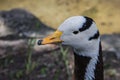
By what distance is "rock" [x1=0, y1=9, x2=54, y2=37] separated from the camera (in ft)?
14.7

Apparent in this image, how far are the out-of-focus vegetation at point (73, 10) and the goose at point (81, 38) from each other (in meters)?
2.67

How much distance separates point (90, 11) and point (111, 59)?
60.1 inches

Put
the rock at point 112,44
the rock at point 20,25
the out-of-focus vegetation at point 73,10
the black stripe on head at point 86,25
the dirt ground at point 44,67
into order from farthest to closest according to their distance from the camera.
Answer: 1. the out-of-focus vegetation at point 73,10
2. the rock at point 20,25
3. the rock at point 112,44
4. the dirt ground at point 44,67
5. the black stripe on head at point 86,25

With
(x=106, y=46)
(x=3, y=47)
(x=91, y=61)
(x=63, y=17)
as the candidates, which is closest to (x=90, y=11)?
(x=63, y=17)

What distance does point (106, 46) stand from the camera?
4.34 m

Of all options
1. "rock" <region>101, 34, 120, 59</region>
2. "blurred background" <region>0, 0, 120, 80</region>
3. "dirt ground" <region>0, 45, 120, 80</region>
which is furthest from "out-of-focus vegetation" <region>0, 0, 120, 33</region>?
"dirt ground" <region>0, 45, 120, 80</region>

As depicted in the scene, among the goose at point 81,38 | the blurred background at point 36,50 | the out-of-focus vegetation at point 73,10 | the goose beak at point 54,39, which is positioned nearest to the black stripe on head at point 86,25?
the goose at point 81,38

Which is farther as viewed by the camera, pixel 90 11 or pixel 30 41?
pixel 90 11

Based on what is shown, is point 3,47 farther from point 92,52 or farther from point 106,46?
point 92,52

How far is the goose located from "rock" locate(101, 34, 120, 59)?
162 centimetres

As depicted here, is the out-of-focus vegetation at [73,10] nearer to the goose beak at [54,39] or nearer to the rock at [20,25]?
the rock at [20,25]

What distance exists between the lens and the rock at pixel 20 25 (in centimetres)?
448

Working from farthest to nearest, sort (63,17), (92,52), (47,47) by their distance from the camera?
(63,17)
(47,47)
(92,52)

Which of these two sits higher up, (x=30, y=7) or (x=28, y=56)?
(x=30, y=7)
